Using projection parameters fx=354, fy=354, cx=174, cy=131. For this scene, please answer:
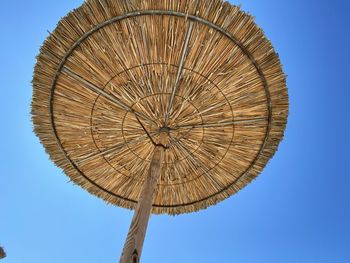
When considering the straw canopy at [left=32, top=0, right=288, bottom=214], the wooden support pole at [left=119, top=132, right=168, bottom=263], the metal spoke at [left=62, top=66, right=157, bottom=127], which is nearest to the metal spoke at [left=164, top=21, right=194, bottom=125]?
the straw canopy at [left=32, top=0, right=288, bottom=214]

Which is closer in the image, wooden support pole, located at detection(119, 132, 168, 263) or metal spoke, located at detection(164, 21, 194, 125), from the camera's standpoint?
wooden support pole, located at detection(119, 132, 168, 263)

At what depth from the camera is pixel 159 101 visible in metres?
5.13

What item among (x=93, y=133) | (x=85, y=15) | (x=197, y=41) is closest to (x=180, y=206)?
(x=93, y=133)

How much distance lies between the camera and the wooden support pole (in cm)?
341

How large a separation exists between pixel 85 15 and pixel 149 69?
1064mm

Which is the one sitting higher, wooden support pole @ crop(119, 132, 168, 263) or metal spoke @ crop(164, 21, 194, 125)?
metal spoke @ crop(164, 21, 194, 125)

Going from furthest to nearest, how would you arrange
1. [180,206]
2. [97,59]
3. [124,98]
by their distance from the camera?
[180,206]
[124,98]
[97,59]

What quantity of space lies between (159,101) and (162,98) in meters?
0.07

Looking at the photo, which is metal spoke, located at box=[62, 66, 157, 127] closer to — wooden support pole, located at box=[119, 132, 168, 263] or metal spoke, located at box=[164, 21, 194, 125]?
metal spoke, located at box=[164, 21, 194, 125]

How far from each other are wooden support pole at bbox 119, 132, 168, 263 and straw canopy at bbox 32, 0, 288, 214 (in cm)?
30

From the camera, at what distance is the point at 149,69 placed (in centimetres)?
485

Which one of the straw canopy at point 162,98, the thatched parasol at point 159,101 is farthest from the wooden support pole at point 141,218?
the straw canopy at point 162,98

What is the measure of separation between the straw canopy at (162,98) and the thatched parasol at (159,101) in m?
0.01

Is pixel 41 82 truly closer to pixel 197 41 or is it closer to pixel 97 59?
pixel 97 59
